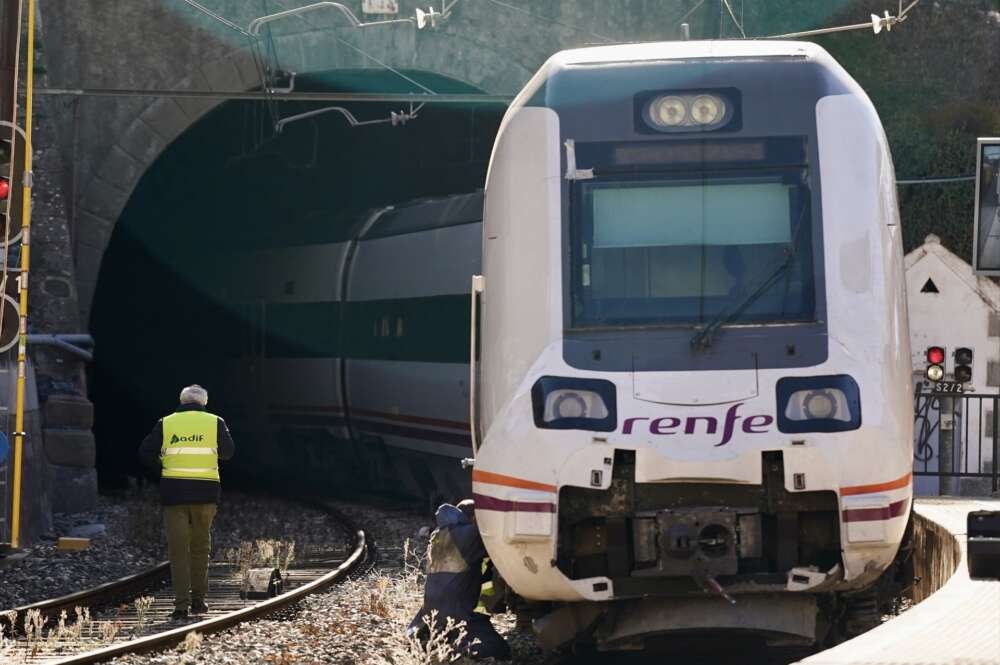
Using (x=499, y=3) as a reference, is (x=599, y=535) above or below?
below

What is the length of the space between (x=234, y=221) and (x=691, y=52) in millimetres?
23306

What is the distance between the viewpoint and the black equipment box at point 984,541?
24.4 ft

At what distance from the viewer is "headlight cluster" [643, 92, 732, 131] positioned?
898 cm

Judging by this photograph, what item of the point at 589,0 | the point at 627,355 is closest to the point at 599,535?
the point at 627,355

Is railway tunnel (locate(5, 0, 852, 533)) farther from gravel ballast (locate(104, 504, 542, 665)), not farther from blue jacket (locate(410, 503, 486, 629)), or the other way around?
blue jacket (locate(410, 503, 486, 629))

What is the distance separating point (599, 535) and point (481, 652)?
1.51 metres

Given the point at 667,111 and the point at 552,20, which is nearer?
the point at 667,111

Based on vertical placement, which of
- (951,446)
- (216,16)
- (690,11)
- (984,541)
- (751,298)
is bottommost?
(951,446)

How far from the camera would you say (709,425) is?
27.6 feet

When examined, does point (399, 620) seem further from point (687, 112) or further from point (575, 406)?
point (687, 112)

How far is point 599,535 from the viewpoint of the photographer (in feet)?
28.1

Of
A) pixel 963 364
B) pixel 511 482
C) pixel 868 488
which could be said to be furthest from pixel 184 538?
pixel 963 364

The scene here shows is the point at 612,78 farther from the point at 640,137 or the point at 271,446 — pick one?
the point at 271,446

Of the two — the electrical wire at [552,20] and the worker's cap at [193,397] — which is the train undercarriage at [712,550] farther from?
the electrical wire at [552,20]
